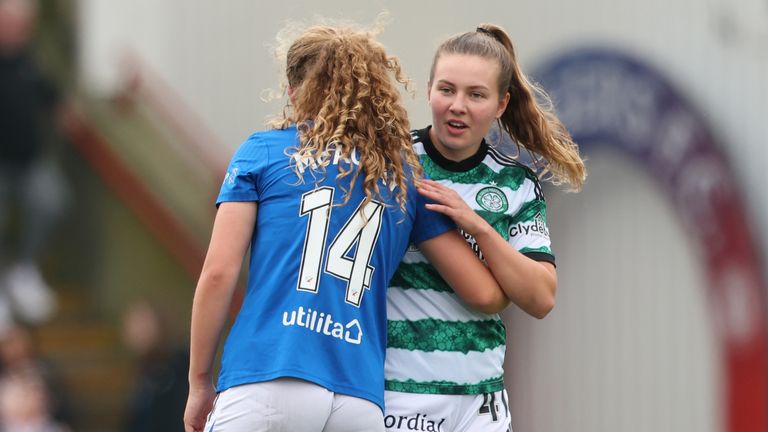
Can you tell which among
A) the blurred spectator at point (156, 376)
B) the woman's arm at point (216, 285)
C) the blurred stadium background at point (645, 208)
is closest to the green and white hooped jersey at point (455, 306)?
the woman's arm at point (216, 285)

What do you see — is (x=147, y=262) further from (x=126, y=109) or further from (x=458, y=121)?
(x=458, y=121)

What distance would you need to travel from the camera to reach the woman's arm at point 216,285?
273 cm

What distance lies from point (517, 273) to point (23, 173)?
9.13 m

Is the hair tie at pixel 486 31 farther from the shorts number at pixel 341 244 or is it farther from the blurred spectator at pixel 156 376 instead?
the blurred spectator at pixel 156 376

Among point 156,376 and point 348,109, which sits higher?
point 348,109

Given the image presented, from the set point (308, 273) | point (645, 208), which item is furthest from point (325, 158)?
point (645, 208)

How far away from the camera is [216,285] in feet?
8.95

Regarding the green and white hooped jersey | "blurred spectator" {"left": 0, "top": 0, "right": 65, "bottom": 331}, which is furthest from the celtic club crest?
"blurred spectator" {"left": 0, "top": 0, "right": 65, "bottom": 331}

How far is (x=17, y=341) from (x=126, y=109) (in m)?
2.91

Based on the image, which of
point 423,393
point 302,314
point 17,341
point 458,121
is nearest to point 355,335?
point 302,314

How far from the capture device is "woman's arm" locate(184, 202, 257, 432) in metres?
2.73

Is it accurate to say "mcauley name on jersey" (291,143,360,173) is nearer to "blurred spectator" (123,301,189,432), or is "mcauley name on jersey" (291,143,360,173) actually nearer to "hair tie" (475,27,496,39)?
"hair tie" (475,27,496,39)

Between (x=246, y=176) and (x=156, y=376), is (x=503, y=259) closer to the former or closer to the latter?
(x=246, y=176)

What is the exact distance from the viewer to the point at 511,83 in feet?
10.5
